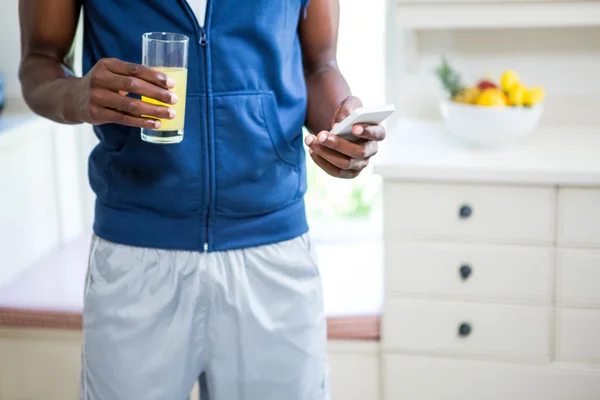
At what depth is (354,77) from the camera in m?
2.77

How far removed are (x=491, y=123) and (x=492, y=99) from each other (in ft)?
0.22

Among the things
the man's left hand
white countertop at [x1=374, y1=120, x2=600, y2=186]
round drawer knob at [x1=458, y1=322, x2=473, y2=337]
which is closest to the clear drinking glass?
the man's left hand

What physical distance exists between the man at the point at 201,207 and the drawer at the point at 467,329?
0.87m

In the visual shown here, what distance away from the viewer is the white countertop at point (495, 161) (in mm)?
2123

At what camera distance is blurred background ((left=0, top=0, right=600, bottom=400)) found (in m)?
2.19

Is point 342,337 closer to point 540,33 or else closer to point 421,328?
point 421,328

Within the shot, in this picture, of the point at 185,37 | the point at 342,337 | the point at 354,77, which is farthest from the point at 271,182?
the point at 354,77

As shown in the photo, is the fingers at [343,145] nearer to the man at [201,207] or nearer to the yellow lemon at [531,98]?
the man at [201,207]

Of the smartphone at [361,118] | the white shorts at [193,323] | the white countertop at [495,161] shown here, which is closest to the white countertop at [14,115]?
the white countertop at [495,161]

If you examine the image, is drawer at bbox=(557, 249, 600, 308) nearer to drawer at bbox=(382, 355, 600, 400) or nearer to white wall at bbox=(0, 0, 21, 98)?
drawer at bbox=(382, 355, 600, 400)

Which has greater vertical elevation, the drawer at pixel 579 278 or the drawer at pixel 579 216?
the drawer at pixel 579 216

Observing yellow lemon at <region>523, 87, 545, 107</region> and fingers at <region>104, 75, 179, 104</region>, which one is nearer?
fingers at <region>104, 75, 179, 104</region>

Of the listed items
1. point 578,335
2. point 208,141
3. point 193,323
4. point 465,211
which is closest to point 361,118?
point 208,141

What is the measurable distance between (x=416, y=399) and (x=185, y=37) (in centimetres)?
136
